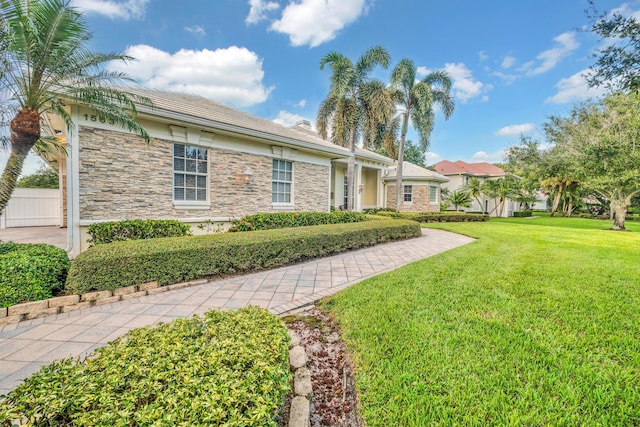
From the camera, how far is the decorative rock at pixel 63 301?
360 cm

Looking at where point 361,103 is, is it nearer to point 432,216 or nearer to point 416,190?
point 432,216

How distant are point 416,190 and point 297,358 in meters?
19.4

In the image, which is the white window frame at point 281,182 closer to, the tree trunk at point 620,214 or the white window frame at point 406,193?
the white window frame at point 406,193

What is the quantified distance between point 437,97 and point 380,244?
1290 centimetres

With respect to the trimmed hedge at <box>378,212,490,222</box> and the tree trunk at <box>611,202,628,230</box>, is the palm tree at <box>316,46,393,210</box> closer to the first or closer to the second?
the trimmed hedge at <box>378,212,490,222</box>

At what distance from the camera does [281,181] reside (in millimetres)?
10320

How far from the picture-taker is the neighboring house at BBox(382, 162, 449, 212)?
65.0 ft

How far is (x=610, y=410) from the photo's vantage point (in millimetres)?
1858

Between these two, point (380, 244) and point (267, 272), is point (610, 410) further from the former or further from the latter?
point (380, 244)

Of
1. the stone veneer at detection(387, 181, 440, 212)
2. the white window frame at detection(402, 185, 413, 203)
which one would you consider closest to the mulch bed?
the stone veneer at detection(387, 181, 440, 212)

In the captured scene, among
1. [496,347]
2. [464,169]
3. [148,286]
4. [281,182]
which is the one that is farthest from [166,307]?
[464,169]

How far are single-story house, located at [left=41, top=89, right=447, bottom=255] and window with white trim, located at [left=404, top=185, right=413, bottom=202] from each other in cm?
1027

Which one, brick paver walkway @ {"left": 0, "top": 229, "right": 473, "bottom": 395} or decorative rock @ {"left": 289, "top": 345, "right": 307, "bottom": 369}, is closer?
decorative rock @ {"left": 289, "top": 345, "right": 307, "bottom": 369}

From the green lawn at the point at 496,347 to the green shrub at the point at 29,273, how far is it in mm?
3991
